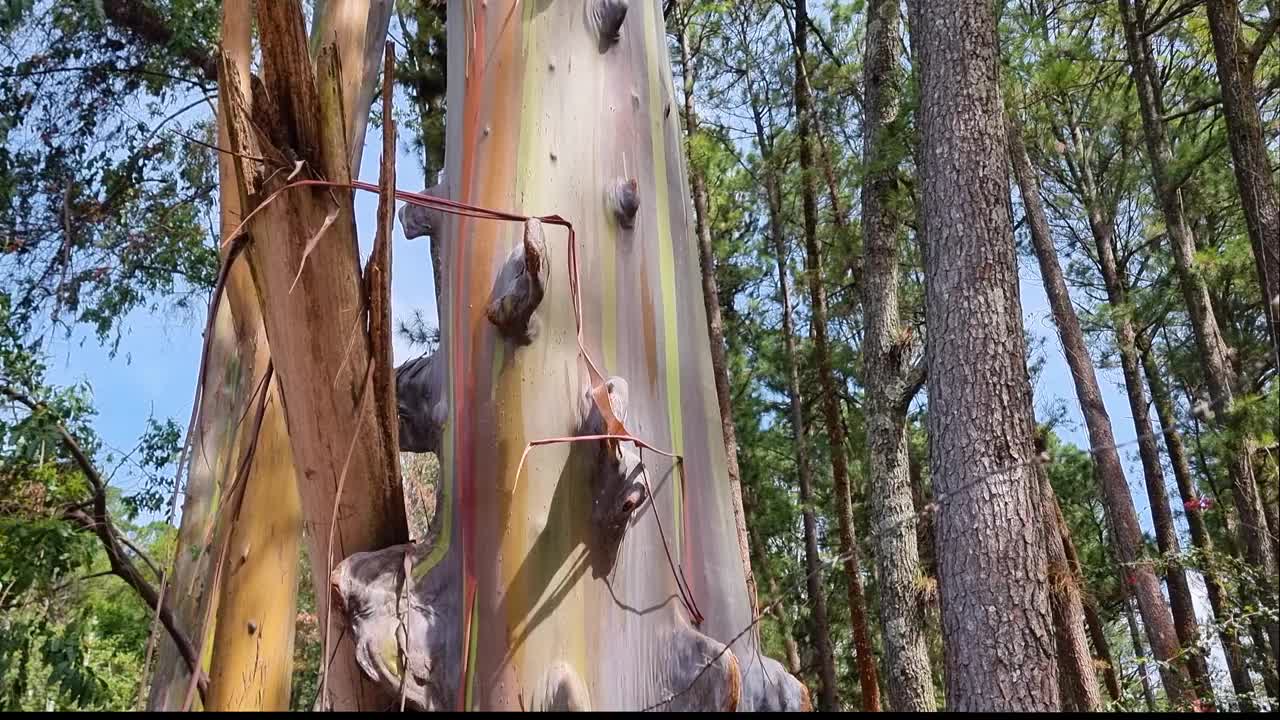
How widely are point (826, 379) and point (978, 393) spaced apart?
4000mm

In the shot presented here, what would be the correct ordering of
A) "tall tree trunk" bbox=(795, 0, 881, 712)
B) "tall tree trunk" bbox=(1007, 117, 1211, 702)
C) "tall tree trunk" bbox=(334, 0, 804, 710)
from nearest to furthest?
1. "tall tree trunk" bbox=(334, 0, 804, 710)
2. "tall tree trunk" bbox=(795, 0, 881, 712)
3. "tall tree trunk" bbox=(1007, 117, 1211, 702)

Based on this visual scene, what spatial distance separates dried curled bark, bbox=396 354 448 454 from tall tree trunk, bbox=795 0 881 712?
5.86 metres

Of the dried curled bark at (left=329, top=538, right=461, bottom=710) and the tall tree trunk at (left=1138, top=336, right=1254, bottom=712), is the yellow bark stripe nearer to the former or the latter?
the dried curled bark at (left=329, top=538, right=461, bottom=710)

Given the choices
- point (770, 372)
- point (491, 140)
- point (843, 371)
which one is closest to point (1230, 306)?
point (843, 371)

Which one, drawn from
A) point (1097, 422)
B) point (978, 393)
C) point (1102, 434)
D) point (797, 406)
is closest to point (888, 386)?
point (978, 393)

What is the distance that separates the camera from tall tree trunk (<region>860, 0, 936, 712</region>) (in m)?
5.24

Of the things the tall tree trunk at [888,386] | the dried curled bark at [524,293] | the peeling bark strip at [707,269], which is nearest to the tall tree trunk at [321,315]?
the dried curled bark at [524,293]

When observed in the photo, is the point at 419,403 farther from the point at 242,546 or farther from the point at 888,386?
the point at 888,386

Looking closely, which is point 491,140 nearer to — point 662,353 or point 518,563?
point 662,353

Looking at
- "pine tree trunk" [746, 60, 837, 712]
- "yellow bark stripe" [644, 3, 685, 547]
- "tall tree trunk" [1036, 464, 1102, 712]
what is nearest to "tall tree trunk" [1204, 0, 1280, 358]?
"tall tree trunk" [1036, 464, 1102, 712]

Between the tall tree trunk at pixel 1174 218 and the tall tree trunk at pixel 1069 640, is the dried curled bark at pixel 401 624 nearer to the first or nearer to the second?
the tall tree trunk at pixel 1069 640

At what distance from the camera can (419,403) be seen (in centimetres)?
116

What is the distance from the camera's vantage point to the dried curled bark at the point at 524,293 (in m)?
0.95

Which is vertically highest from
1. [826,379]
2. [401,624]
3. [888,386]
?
[826,379]
